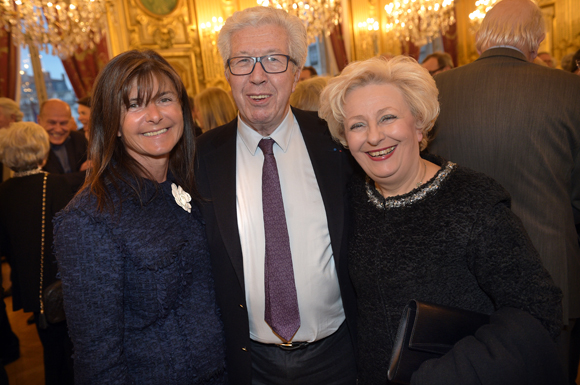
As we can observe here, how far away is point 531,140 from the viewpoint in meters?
1.86

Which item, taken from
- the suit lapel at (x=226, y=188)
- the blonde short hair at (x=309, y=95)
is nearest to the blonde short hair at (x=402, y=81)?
the suit lapel at (x=226, y=188)

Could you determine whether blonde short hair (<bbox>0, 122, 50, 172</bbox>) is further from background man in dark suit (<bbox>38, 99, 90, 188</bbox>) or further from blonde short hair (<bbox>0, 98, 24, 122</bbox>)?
blonde short hair (<bbox>0, 98, 24, 122</bbox>)

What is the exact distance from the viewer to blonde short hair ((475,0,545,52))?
196 cm

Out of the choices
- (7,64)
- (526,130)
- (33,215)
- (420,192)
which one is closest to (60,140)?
(33,215)

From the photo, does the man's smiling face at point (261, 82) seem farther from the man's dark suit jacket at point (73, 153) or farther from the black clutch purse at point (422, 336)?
the man's dark suit jacket at point (73, 153)

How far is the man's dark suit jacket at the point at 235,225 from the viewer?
1645mm

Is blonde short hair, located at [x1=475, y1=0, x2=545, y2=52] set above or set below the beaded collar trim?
above

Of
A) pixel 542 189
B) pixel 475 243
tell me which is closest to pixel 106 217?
pixel 475 243

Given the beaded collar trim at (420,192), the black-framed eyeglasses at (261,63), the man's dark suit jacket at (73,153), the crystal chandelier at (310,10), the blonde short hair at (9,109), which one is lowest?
the beaded collar trim at (420,192)

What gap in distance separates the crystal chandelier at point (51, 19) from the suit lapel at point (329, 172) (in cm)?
514

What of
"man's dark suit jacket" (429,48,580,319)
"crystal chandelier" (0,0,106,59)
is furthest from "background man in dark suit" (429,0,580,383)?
"crystal chandelier" (0,0,106,59)

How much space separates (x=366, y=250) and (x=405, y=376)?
43 cm

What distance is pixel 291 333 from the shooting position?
1674 mm

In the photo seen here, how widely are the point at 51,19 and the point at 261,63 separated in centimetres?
532
